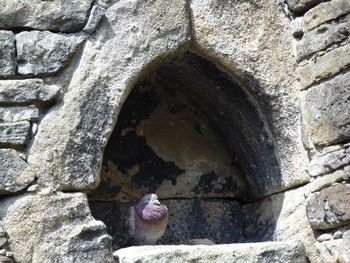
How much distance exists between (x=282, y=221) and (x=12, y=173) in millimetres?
1118

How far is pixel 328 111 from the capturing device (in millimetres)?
2832

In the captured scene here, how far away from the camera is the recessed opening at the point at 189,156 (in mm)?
3131

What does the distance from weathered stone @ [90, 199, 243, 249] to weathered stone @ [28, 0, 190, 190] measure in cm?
61

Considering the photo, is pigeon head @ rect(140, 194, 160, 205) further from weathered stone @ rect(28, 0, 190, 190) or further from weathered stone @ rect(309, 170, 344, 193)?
weathered stone @ rect(309, 170, 344, 193)

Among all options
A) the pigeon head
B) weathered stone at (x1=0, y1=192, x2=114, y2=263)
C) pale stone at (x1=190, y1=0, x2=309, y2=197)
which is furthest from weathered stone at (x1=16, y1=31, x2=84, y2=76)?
the pigeon head

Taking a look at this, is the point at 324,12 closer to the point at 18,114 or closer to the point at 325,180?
the point at 325,180

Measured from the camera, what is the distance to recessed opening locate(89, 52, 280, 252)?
313 cm

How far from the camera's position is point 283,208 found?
3.04m

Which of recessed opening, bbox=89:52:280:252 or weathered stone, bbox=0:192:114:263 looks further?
recessed opening, bbox=89:52:280:252

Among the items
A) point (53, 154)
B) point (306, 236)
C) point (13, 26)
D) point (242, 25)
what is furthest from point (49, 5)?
point (306, 236)

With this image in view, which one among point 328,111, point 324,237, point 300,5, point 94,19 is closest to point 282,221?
point 324,237

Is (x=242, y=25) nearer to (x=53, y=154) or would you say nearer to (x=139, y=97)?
(x=139, y=97)

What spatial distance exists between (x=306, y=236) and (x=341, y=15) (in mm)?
839

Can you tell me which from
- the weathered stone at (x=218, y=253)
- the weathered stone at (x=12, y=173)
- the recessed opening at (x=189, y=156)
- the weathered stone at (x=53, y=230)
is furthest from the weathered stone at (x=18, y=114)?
the recessed opening at (x=189, y=156)
